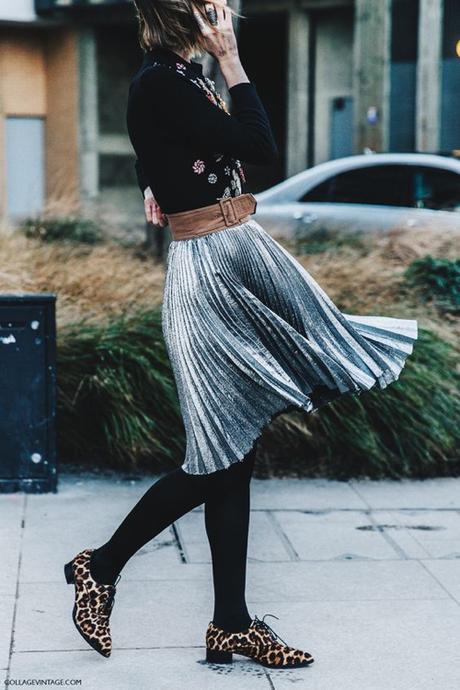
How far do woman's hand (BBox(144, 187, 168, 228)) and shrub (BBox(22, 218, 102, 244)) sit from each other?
19.2 feet

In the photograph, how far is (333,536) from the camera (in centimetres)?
477

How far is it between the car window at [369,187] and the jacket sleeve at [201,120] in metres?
7.35

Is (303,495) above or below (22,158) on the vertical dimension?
below

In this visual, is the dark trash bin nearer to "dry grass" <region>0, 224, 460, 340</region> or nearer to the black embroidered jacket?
"dry grass" <region>0, 224, 460, 340</region>

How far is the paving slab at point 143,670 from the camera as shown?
3.29 m

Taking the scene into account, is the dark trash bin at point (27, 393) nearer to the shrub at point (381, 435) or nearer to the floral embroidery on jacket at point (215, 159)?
the shrub at point (381, 435)

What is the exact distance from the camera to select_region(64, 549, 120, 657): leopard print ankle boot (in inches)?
135

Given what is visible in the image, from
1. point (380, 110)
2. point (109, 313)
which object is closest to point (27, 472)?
point (109, 313)

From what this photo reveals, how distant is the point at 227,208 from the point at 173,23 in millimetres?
538

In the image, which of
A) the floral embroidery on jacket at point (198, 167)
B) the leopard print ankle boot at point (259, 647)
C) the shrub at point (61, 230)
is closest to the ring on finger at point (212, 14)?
the floral embroidery on jacket at point (198, 167)

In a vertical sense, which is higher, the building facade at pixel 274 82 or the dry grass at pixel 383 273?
the building facade at pixel 274 82

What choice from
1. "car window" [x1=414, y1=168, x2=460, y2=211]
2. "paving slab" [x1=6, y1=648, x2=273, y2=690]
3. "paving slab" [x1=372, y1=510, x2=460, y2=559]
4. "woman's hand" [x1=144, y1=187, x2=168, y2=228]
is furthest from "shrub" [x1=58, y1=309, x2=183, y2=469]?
"car window" [x1=414, y1=168, x2=460, y2=211]

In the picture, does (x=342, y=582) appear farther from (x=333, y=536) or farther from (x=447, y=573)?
(x=333, y=536)

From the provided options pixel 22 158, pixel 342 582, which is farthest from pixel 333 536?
pixel 22 158
